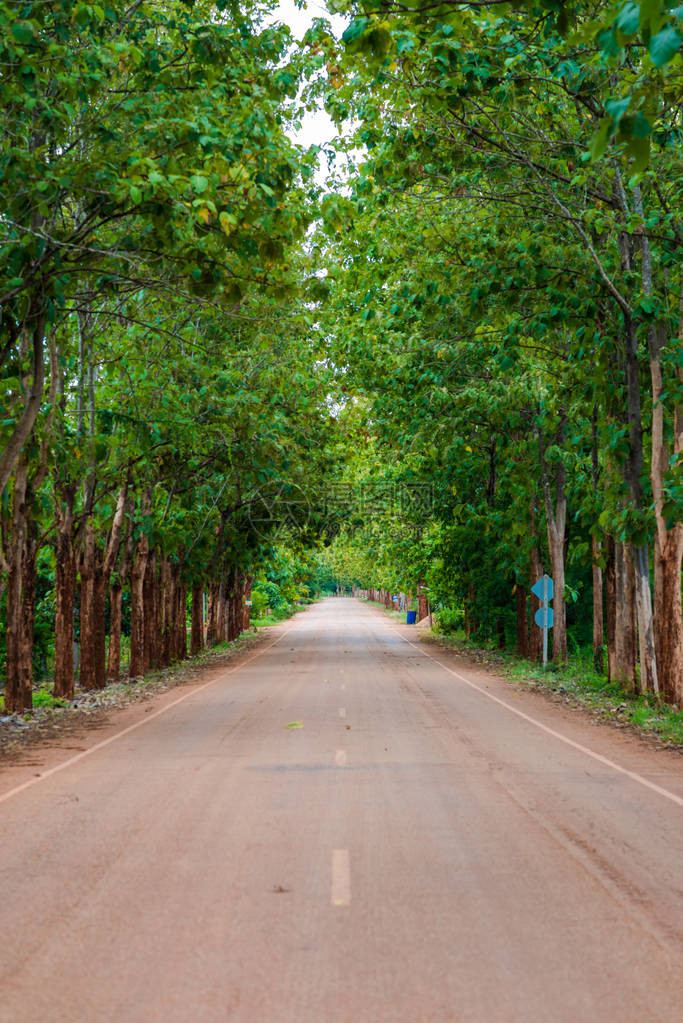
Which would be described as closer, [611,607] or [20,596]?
[20,596]

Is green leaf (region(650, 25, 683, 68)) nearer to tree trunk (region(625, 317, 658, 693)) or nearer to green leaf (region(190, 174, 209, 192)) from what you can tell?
green leaf (region(190, 174, 209, 192))

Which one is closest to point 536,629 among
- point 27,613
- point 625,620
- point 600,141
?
point 625,620

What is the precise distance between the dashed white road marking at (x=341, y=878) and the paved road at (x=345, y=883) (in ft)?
0.09

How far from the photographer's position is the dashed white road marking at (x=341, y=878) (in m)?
6.77

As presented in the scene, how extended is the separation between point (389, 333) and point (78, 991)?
2057 centimetres

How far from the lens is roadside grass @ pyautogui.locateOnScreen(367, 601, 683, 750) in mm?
16375

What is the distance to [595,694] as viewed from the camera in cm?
2175

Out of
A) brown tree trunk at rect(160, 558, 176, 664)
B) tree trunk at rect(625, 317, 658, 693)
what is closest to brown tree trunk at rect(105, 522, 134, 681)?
brown tree trunk at rect(160, 558, 176, 664)

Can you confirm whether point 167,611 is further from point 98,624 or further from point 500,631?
point 500,631

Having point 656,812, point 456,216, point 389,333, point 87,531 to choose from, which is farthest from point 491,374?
point 656,812

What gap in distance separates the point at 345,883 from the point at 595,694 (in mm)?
15522

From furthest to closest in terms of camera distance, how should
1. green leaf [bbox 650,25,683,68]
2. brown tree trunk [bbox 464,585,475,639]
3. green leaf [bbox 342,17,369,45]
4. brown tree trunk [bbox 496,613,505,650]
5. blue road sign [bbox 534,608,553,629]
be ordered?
brown tree trunk [bbox 464,585,475,639] → brown tree trunk [bbox 496,613,505,650] → blue road sign [bbox 534,608,553,629] → green leaf [bbox 342,17,369,45] → green leaf [bbox 650,25,683,68]

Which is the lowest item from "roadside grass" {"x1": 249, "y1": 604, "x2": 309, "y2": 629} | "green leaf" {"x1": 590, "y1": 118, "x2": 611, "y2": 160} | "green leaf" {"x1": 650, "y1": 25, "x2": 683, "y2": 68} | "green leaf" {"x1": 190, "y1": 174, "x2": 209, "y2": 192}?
"roadside grass" {"x1": 249, "y1": 604, "x2": 309, "y2": 629}

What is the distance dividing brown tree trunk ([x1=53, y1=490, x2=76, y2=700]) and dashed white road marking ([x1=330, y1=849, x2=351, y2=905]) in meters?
14.9
